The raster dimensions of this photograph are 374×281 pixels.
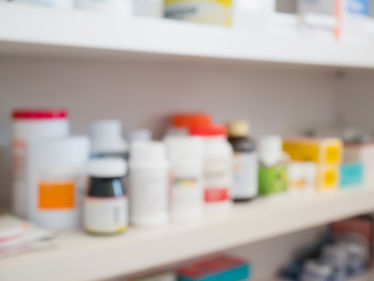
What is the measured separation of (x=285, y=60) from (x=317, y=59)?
8cm

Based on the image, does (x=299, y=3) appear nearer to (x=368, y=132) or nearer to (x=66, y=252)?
(x=368, y=132)

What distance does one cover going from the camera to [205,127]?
84cm

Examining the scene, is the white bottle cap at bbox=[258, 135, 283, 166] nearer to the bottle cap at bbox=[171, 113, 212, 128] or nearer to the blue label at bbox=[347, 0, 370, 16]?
the bottle cap at bbox=[171, 113, 212, 128]

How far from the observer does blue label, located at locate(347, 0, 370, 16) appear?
38.9 inches

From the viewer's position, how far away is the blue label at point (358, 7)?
99cm

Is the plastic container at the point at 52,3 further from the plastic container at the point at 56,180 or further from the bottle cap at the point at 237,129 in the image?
Result: the bottle cap at the point at 237,129

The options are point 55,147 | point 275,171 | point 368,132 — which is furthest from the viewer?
point 368,132

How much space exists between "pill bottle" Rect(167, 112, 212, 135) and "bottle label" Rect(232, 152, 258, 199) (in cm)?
9

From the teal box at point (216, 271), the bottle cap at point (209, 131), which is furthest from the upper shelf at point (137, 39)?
the teal box at point (216, 271)

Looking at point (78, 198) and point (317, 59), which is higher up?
point (317, 59)

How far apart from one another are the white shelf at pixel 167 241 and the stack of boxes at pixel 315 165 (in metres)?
0.05

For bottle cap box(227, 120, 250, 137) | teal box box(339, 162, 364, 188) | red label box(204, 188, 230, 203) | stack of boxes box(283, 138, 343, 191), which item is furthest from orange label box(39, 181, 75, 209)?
teal box box(339, 162, 364, 188)

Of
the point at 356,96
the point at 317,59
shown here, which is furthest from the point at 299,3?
the point at 356,96

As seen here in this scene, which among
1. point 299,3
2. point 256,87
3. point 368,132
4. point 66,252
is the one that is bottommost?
point 66,252
